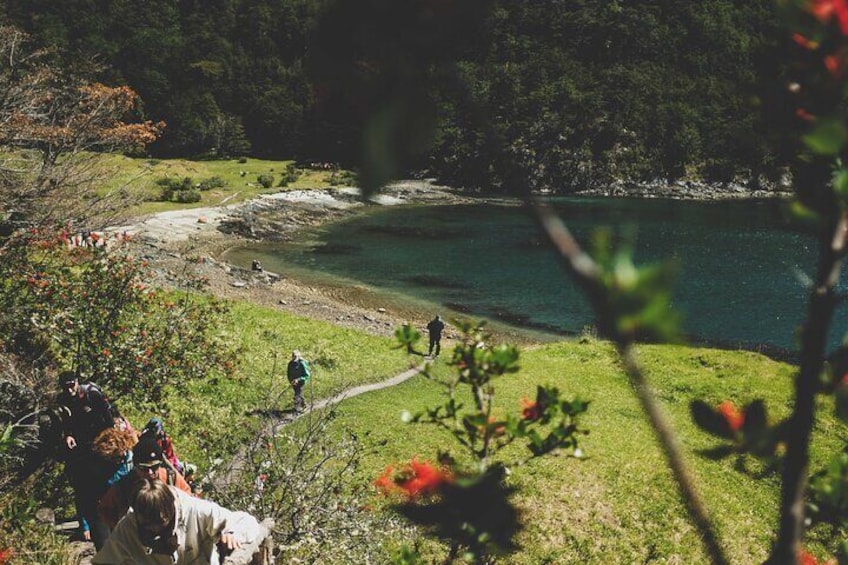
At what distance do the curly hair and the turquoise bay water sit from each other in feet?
60.1

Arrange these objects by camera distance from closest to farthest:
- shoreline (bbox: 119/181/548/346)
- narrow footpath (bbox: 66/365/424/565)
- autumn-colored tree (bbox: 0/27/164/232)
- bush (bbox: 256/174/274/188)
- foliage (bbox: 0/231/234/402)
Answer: narrow footpath (bbox: 66/365/424/565) → foliage (bbox: 0/231/234/402) → autumn-colored tree (bbox: 0/27/164/232) → shoreline (bbox: 119/181/548/346) → bush (bbox: 256/174/274/188)

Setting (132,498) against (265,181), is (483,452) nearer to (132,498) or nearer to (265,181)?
(132,498)

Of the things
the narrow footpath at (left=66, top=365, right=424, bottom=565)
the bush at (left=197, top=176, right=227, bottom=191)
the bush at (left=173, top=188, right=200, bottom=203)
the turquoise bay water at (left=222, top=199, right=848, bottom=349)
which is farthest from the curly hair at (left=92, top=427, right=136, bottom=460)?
the bush at (left=197, top=176, right=227, bottom=191)

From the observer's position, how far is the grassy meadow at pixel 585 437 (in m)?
10.3

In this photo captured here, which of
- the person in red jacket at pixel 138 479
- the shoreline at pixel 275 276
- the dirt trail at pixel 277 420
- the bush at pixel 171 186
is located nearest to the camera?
the person in red jacket at pixel 138 479

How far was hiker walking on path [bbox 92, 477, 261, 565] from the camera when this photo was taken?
158 inches

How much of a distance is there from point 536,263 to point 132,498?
41698mm

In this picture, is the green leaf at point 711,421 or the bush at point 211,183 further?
the bush at point 211,183

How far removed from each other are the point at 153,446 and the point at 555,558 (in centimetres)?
616

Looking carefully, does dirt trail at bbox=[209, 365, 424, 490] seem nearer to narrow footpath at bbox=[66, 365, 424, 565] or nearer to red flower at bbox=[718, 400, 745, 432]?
narrow footpath at bbox=[66, 365, 424, 565]

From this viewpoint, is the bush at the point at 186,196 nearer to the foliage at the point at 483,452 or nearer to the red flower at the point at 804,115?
the foliage at the point at 483,452

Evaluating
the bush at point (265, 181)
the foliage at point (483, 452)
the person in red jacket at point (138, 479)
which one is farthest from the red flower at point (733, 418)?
the bush at point (265, 181)

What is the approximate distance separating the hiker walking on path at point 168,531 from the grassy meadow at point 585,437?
2351 millimetres

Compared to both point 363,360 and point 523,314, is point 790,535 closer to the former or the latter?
point 363,360
